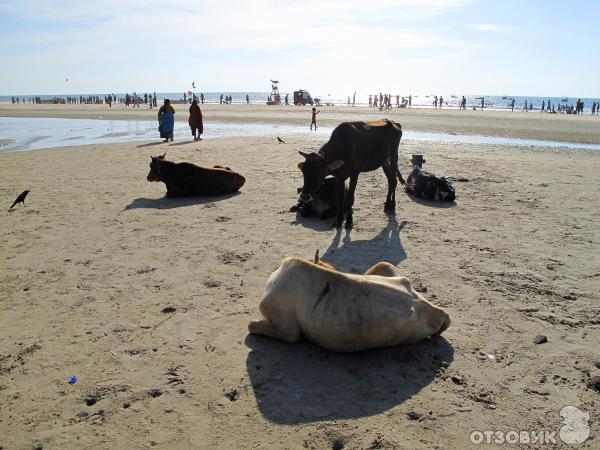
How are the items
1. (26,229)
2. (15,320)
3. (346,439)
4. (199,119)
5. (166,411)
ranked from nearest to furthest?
(346,439)
(166,411)
(15,320)
(26,229)
(199,119)

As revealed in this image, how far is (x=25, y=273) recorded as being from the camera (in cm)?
696

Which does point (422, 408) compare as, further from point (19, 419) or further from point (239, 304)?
point (19, 419)

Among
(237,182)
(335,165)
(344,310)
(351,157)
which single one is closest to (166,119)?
(237,182)

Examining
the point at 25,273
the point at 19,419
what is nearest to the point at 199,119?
the point at 25,273

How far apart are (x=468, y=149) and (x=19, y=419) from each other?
21392mm

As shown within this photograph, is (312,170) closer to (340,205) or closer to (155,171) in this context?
(340,205)

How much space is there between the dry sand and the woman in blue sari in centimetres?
1252

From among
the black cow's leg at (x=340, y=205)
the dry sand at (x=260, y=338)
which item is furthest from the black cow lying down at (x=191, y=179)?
the black cow's leg at (x=340, y=205)

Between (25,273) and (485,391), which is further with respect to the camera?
(25,273)

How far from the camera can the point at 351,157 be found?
9.13 meters
